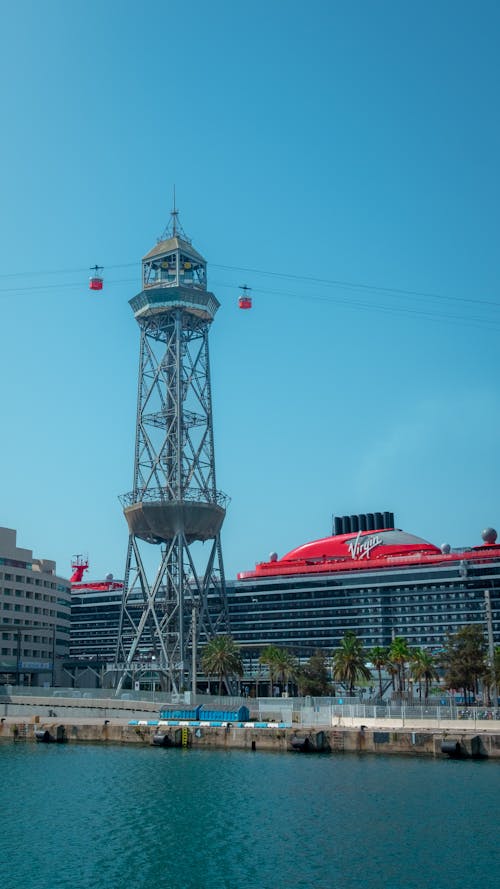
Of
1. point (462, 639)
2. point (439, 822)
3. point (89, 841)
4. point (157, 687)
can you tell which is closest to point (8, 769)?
point (89, 841)

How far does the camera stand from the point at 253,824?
4597cm

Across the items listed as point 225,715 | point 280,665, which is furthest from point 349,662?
point 225,715

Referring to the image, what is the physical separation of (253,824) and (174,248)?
384 feet

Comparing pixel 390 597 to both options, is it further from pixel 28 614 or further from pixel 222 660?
pixel 222 660

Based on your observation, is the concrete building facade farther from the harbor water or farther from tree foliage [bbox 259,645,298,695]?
the harbor water

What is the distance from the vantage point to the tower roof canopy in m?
152

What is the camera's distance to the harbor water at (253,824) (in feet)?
121

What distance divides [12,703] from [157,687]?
4644cm

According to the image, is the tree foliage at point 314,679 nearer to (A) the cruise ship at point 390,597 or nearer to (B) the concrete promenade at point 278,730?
(A) the cruise ship at point 390,597

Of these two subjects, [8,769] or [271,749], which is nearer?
[8,769]

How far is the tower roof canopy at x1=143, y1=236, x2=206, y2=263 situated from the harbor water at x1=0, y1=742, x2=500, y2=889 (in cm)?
9865

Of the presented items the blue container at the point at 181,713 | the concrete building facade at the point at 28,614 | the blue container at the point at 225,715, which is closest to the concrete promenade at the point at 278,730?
the blue container at the point at 225,715

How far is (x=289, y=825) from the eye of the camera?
1788 inches

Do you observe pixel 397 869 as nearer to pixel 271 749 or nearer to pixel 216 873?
pixel 216 873
